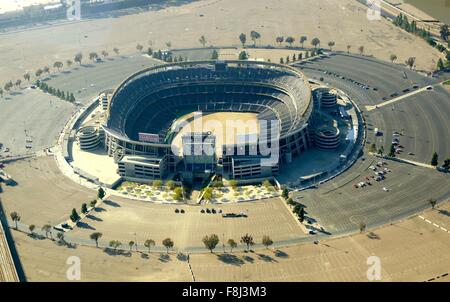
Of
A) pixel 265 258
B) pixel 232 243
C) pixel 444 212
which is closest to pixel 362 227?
pixel 444 212

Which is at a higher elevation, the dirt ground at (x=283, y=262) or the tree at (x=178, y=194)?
the tree at (x=178, y=194)

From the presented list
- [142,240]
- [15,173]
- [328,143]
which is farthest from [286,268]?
[15,173]

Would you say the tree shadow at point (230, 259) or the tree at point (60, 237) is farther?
the tree at point (60, 237)

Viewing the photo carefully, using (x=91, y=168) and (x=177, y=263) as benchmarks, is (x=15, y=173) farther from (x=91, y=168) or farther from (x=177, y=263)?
(x=177, y=263)

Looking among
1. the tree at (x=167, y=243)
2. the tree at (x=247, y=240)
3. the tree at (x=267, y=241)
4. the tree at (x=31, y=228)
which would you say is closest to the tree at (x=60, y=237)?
the tree at (x=31, y=228)

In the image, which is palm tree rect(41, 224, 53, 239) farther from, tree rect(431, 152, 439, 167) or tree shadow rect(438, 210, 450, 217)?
tree rect(431, 152, 439, 167)

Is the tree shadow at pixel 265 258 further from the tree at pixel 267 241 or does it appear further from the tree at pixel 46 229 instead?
the tree at pixel 46 229

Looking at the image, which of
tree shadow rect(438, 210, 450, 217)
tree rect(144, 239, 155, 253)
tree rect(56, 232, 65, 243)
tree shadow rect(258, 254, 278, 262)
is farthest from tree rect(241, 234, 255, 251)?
tree shadow rect(438, 210, 450, 217)

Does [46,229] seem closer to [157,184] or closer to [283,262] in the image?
[157,184]
